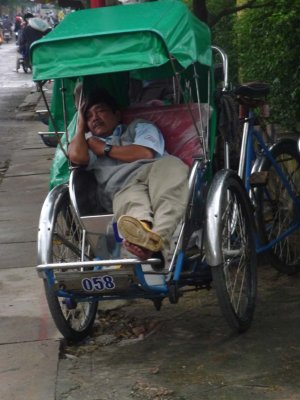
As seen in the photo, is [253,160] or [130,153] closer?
[130,153]

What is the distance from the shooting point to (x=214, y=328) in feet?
18.6

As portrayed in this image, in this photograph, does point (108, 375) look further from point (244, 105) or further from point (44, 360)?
point (244, 105)

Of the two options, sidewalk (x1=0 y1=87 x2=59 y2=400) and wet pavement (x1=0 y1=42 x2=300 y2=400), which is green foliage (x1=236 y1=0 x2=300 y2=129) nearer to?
wet pavement (x1=0 y1=42 x2=300 y2=400)

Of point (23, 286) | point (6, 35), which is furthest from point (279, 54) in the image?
point (6, 35)

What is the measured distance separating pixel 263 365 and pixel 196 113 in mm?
1718

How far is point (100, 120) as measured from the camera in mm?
5836

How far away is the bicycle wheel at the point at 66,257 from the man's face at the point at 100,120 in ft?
1.46

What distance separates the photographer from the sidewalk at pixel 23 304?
5.05 metres

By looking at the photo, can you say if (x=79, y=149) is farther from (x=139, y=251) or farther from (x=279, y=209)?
(x=279, y=209)

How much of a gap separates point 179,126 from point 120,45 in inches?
37.9

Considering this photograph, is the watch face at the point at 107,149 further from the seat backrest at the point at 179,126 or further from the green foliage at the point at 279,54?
the green foliage at the point at 279,54

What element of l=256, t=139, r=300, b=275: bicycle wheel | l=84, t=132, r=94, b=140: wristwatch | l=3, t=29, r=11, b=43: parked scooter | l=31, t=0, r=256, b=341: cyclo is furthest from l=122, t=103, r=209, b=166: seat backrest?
A: l=3, t=29, r=11, b=43: parked scooter

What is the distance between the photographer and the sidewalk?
16.6ft

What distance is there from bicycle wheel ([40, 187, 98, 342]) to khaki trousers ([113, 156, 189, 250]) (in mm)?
364
